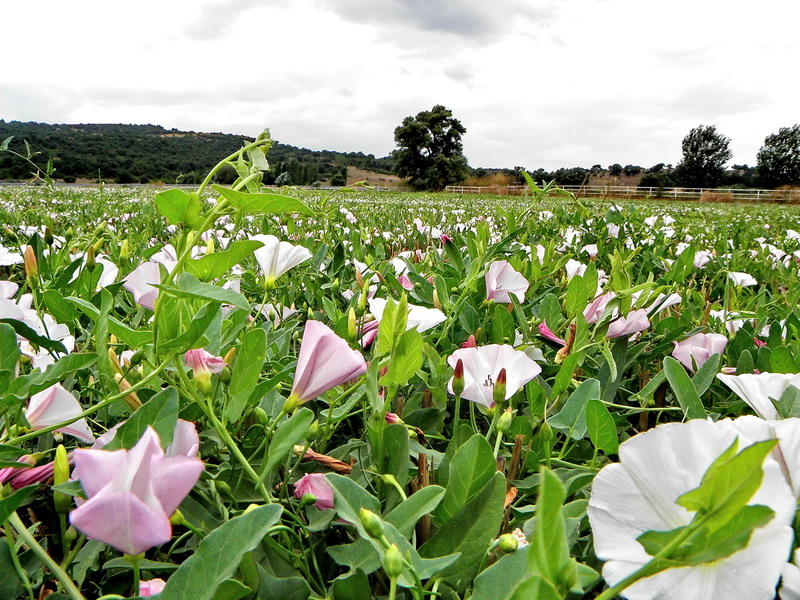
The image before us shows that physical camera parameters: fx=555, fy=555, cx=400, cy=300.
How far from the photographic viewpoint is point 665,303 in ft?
3.36

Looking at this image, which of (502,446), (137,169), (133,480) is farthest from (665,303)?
(137,169)

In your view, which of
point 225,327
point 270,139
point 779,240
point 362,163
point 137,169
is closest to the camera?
point 270,139

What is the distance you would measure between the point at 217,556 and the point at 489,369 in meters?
0.42

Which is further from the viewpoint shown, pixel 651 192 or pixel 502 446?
pixel 651 192

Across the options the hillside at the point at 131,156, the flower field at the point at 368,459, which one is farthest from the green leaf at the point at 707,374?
the hillside at the point at 131,156

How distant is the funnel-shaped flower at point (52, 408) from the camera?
567 mm

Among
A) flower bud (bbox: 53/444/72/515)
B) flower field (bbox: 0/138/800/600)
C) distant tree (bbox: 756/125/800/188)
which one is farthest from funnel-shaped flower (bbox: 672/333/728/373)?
distant tree (bbox: 756/125/800/188)

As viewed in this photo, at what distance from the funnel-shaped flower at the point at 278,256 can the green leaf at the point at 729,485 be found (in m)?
0.77

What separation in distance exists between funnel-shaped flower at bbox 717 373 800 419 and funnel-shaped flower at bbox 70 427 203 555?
1.70ft

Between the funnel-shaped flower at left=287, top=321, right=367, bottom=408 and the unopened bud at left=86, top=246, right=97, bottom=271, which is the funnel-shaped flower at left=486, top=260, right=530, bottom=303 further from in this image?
the unopened bud at left=86, top=246, right=97, bottom=271

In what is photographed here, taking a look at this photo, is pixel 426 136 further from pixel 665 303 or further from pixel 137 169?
pixel 665 303

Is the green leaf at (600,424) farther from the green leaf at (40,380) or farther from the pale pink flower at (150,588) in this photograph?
the green leaf at (40,380)

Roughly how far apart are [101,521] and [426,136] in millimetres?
43567

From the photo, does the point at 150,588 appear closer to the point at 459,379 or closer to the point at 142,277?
the point at 459,379
